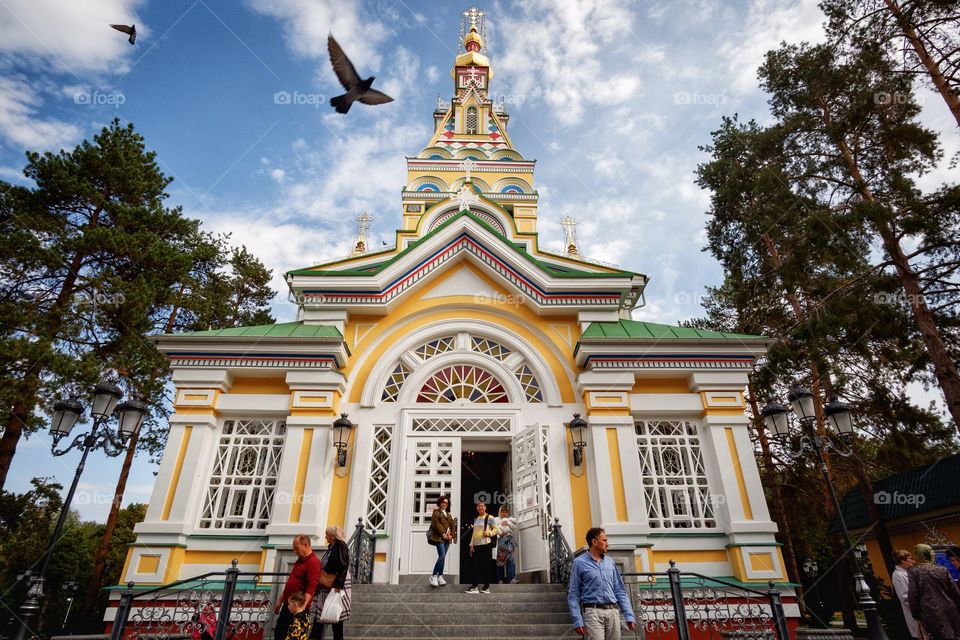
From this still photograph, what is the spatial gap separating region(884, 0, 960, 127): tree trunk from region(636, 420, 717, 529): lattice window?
308 inches

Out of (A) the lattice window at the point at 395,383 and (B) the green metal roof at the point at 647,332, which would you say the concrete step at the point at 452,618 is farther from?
(B) the green metal roof at the point at 647,332

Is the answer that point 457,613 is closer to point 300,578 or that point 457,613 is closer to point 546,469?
point 300,578

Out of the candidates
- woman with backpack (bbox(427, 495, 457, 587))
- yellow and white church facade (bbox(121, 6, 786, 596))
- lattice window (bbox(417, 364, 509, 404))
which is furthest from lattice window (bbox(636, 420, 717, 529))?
woman with backpack (bbox(427, 495, 457, 587))

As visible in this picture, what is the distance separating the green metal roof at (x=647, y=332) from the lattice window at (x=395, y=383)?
12.6ft

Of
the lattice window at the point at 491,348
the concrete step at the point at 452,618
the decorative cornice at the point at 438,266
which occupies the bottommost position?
the concrete step at the point at 452,618

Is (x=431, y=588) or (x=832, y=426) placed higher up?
(x=832, y=426)

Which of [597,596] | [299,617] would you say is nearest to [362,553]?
[299,617]

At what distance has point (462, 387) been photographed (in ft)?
35.9

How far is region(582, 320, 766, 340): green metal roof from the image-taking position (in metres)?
10.5

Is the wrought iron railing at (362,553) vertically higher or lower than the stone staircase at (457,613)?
higher

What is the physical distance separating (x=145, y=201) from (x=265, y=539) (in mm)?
12389

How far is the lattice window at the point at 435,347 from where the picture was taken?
11.3 metres

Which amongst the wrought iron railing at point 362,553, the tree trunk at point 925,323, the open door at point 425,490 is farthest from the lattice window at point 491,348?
the tree trunk at point 925,323

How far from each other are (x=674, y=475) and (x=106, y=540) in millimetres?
16297
